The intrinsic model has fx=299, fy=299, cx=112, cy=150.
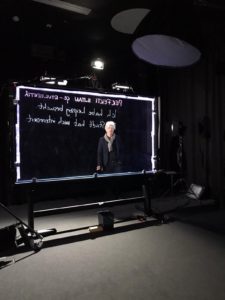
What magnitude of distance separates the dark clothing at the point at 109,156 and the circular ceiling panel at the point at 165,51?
3.23 feet

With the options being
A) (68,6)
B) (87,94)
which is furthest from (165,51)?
(68,6)

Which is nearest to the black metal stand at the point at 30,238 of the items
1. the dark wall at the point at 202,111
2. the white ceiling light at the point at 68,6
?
the white ceiling light at the point at 68,6

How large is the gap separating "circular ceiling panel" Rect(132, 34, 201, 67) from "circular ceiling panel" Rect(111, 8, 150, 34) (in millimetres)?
899

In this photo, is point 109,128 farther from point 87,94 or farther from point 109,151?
point 87,94

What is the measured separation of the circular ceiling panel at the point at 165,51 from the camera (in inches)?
81.0

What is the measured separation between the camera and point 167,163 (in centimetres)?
554

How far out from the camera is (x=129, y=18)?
10.1 feet

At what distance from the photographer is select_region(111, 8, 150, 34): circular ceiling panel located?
3.00m

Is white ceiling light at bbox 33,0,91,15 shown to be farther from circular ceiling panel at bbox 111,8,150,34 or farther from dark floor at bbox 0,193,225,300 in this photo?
dark floor at bbox 0,193,225,300

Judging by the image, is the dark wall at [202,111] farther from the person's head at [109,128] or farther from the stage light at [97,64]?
the person's head at [109,128]

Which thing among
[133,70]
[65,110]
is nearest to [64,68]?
[133,70]

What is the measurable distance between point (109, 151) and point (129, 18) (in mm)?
1390

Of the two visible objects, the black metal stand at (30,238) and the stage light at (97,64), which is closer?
the black metal stand at (30,238)

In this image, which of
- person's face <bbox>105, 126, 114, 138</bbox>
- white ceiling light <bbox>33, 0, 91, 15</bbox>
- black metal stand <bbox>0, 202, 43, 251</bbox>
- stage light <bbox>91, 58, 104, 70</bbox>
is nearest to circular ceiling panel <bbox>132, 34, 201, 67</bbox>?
person's face <bbox>105, 126, 114, 138</bbox>
